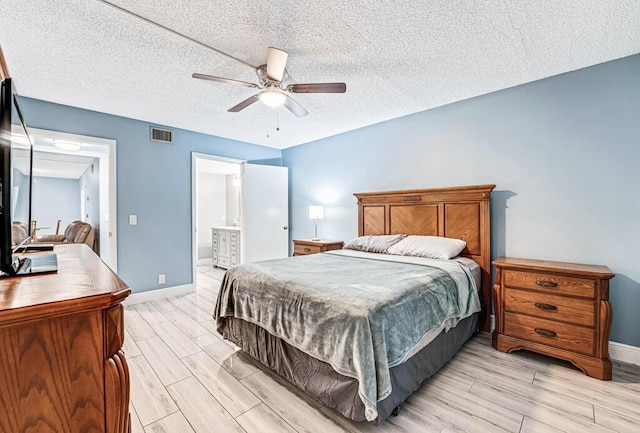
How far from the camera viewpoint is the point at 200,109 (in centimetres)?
352

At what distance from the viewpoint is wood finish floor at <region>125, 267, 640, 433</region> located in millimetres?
1682

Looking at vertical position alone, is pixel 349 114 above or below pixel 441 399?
above

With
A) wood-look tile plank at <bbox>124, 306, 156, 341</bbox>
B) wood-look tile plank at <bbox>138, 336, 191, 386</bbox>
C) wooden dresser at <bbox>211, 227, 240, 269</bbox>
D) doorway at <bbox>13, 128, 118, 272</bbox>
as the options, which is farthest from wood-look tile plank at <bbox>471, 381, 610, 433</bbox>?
wooden dresser at <bbox>211, 227, 240, 269</bbox>

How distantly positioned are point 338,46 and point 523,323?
2750 mm

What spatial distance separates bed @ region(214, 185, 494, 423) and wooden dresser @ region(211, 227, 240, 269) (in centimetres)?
318

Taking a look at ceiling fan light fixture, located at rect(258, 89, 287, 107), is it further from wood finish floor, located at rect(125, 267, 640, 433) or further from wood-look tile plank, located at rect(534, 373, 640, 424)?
wood-look tile plank, located at rect(534, 373, 640, 424)

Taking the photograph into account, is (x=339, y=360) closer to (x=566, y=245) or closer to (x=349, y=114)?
(x=566, y=245)

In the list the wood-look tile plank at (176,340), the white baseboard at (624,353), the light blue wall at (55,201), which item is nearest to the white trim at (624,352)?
the white baseboard at (624,353)

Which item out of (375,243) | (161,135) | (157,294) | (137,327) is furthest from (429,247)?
(161,135)

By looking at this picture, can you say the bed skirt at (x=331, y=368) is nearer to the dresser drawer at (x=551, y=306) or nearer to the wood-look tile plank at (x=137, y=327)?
the dresser drawer at (x=551, y=306)

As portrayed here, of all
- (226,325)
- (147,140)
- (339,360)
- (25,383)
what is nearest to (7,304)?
(25,383)

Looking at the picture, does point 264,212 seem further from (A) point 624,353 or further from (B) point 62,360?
(A) point 624,353

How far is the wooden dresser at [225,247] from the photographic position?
19.1 ft

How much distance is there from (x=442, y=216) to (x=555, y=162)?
113cm
